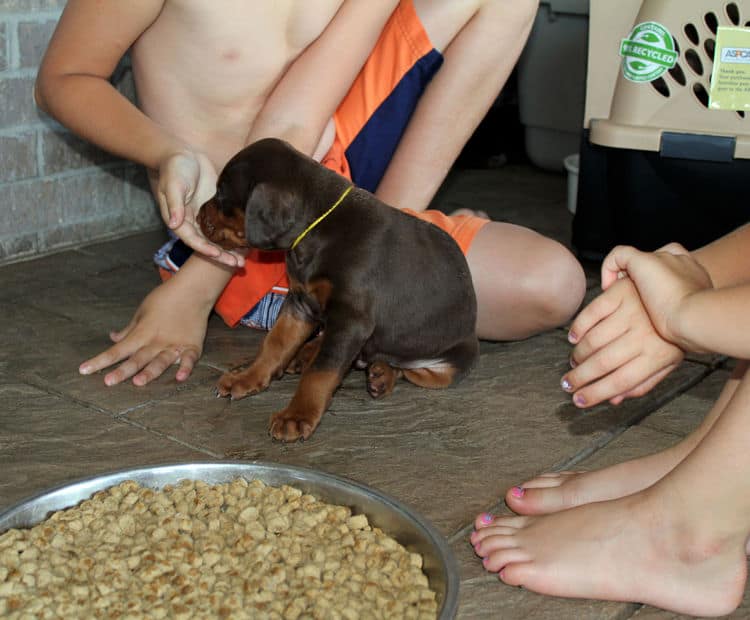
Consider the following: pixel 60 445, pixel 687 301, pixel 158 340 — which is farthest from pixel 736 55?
pixel 60 445

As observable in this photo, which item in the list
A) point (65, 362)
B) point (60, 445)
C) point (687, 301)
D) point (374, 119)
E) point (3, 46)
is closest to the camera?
point (687, 301)

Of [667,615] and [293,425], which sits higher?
[667,615]

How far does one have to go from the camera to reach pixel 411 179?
262 centimetres

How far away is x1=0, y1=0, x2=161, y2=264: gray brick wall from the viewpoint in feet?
9.62

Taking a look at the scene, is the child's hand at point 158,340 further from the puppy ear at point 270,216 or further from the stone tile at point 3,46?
the stone tile at point 3,46

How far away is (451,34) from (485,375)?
2.90 feet

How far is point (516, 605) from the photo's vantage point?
1.51m

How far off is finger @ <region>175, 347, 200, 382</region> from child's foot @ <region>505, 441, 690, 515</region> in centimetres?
83

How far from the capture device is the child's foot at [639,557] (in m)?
1.46

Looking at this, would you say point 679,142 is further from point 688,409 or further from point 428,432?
point 428,432

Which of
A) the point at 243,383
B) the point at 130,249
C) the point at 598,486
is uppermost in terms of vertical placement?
the point at 598,486

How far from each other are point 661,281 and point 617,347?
0.44ft

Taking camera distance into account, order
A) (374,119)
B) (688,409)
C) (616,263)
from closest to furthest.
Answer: (616,263), (688,409), (374,119)

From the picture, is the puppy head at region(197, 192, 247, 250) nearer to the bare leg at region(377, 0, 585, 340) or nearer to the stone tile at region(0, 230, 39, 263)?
the bare leg at region(377, 0, 585, 340)
